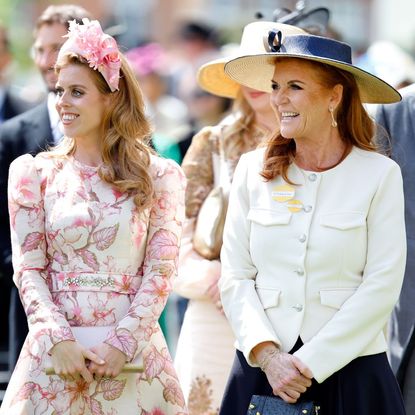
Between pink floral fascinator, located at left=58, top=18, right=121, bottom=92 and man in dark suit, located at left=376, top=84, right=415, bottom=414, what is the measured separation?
4.35 ft

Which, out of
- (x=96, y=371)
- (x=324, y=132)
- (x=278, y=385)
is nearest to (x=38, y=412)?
(x=96, y=371)

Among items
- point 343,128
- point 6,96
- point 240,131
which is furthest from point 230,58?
point 6,96

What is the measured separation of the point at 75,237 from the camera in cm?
508

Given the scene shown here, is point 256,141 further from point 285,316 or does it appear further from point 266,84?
point 285,316

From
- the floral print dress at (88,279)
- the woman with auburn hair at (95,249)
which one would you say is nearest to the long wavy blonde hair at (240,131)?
the woman with auburn hair at (95,249)

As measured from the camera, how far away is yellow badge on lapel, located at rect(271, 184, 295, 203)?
4.97 m

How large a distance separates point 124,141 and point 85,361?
0.95 m

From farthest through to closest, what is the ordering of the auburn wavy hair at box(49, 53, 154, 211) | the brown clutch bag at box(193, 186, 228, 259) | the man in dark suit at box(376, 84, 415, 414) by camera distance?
the brown clutch bag at box(193, 186, 228, 259) < the man in dark suit at box(376, 84, 415, 414) < the auburn wavy hair at box(49, 53, 154, 211)

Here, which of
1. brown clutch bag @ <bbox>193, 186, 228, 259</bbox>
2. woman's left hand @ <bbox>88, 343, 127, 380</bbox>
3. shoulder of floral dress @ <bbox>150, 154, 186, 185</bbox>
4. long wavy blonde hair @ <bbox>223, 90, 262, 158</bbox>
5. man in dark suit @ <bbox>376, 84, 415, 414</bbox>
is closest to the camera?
woman's left hand @ <bbox>88, 343, 127, 380</bbox>

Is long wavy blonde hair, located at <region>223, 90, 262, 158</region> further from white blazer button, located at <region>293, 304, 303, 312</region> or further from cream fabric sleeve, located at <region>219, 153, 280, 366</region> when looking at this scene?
white blazer button, located at <region>293, 304, 303, 312</region>

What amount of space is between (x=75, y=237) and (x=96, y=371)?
54 centimetres

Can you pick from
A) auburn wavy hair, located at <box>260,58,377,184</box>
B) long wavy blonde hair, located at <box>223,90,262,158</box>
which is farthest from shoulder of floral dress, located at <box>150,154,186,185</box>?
long wavy blonde hair, located at <box>223,90,262,158</box>

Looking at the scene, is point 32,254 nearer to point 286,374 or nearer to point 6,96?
point 286,374

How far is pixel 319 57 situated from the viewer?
4.88m
